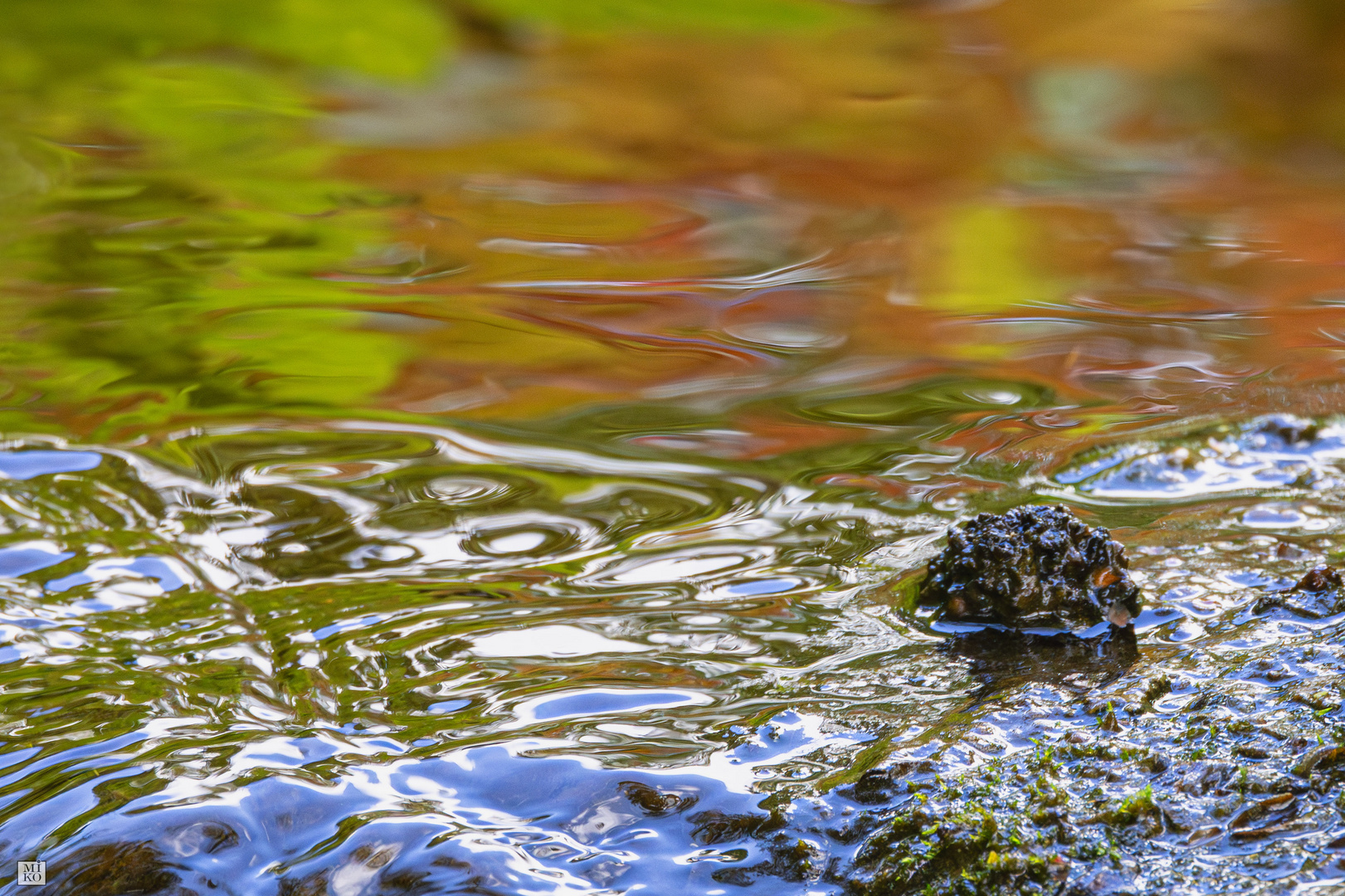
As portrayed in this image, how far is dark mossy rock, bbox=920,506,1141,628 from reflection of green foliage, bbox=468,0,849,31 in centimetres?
509

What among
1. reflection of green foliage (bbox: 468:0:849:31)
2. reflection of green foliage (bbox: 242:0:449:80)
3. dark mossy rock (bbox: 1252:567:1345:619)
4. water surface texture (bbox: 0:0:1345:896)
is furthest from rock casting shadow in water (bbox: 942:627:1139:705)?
reflection of green foliage (bbox: 468:0:849:31)

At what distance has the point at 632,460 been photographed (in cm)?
255

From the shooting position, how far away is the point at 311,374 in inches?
114

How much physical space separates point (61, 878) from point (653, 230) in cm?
309

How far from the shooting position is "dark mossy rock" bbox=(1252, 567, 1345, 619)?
149cm

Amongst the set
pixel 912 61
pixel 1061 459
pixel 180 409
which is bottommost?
pixel 1061 459

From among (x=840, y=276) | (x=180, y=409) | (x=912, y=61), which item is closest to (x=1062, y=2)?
(x=912, y=61)

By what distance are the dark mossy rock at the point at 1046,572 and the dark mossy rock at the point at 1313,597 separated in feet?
0.57

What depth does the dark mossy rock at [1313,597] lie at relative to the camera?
1.49 meters

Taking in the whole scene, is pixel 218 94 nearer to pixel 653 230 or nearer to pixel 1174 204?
pixel 653 230

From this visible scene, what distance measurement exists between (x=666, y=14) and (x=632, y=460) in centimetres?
438

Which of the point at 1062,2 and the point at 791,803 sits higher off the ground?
the point at 1062,2

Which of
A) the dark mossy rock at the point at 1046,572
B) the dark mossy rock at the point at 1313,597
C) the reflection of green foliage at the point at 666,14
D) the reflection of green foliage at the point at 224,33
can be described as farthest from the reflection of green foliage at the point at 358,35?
the dark mossy rock at the point at 1313,597

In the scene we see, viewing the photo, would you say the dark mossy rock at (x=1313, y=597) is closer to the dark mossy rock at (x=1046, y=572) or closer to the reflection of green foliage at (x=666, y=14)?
the dark mossy rock at (x=1046, y=572)
